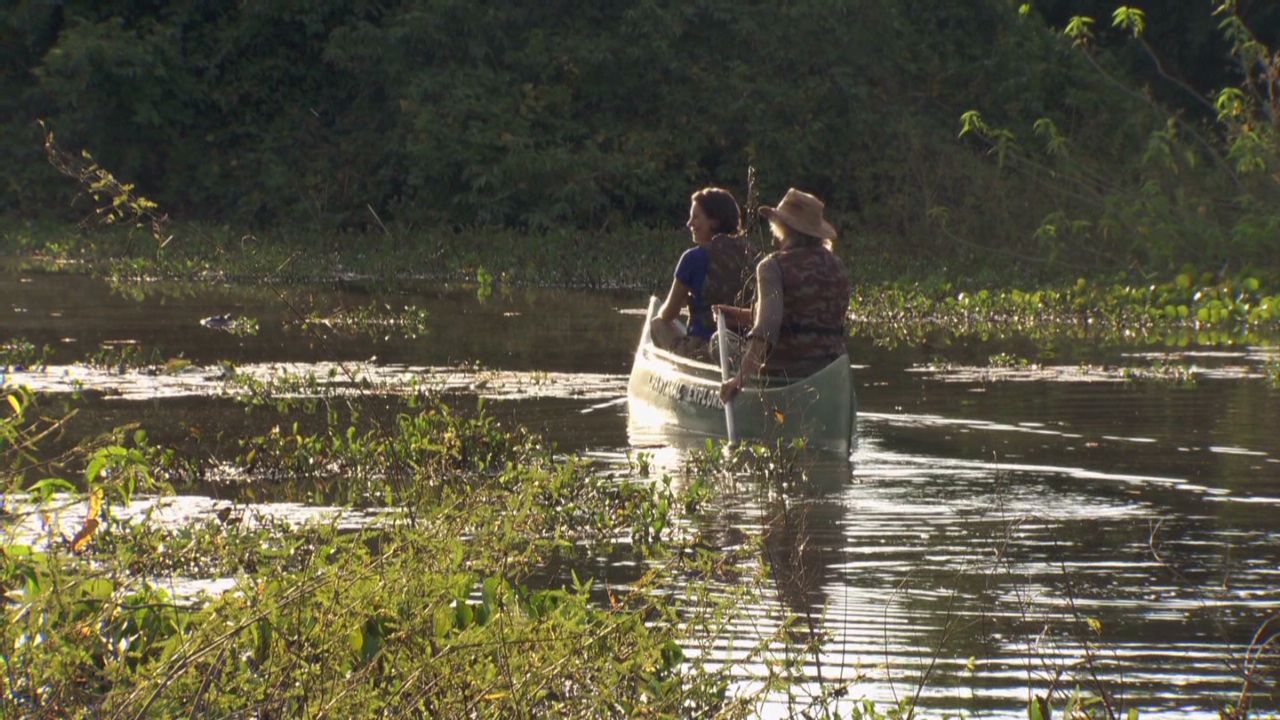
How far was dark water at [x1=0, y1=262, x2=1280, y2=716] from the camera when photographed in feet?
20.2

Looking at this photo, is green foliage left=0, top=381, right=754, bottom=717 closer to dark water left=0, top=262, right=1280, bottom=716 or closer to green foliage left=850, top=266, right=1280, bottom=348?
dark water left=0, top=262, right=1280, bottom=716

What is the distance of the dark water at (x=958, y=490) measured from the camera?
6.15m

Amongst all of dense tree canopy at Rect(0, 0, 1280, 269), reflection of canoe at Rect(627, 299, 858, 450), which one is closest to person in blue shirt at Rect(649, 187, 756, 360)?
reflection of canoe at Rect(627, 299, 858, 450)

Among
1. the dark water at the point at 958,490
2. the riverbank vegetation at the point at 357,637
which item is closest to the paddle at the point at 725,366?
Answer: the dark water at the point at 958,490

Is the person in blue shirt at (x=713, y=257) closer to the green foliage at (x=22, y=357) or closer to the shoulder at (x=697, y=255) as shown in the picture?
the shoulder at (x=697, y=255)

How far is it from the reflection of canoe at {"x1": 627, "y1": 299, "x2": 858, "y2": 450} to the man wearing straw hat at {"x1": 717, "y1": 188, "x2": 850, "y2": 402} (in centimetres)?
17

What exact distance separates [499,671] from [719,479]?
19.7 ft

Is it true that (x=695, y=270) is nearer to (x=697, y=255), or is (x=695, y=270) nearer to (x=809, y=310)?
(x=697, y=255)

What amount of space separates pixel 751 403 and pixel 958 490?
1.73 metres

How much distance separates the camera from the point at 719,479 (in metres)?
10.2

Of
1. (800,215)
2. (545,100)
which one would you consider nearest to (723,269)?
(800,215)

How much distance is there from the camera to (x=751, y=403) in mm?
11266

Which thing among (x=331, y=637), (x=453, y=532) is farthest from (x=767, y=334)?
(x=331, y=637)

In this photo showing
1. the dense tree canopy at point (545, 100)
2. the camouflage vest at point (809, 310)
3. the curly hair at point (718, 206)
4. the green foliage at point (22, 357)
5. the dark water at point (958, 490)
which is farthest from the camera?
the dense tree canopy at point (545, 100)
